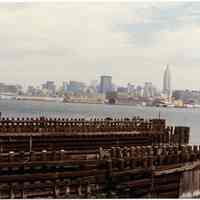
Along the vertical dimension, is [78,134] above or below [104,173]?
above

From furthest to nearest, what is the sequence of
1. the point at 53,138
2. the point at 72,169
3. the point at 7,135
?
the point at 53,138
the point at 7,135
the point at 72,169

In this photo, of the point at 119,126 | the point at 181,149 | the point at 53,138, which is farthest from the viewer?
the point at 119,126

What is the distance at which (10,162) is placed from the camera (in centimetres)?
2400

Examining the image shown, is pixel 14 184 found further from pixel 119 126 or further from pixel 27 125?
pixel 119 126

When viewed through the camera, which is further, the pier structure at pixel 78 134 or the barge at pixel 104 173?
the pier structure at pixel 78 134

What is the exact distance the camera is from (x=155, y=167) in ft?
88.8

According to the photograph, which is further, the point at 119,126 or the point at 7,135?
the point at 119,126

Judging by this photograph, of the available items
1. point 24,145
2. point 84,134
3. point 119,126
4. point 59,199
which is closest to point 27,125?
point 24,145

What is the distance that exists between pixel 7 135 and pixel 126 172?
13.5m

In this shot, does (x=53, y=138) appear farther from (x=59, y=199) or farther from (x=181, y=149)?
(x=59, y=199)

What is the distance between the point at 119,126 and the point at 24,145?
9331mm

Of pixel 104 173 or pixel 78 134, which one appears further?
pixel 78 134

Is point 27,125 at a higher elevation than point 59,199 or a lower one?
higher

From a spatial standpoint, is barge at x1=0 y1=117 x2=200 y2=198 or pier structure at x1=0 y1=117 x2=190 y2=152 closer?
barge at x1=0 y1=117 x2=200 y2=198
